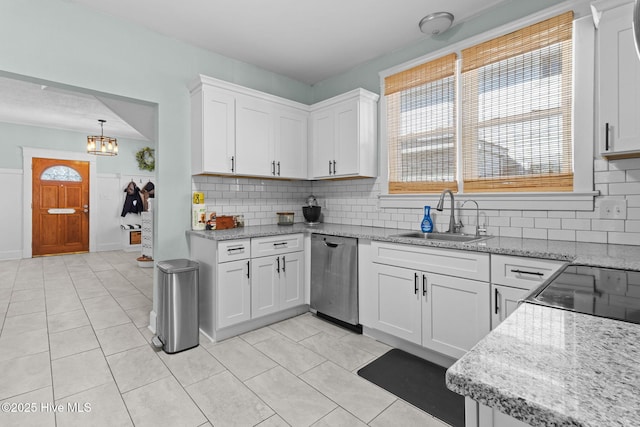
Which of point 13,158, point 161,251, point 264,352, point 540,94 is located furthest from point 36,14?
point 13,158

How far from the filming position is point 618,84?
1756mm

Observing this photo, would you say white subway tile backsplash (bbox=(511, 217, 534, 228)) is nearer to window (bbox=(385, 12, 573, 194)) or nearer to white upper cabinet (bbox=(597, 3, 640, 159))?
window (bbox=(385, 12, 573, 194))

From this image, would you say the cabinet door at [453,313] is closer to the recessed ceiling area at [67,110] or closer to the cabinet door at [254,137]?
the cabinet door at [254,137]

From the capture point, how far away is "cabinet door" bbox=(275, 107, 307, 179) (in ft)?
11.4

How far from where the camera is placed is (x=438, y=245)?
2203 mm

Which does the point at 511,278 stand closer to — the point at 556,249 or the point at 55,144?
the point at 556,249

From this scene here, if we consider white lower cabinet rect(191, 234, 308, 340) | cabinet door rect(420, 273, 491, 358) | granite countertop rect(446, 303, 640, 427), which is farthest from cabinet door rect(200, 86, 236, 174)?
granite countertop rect(446, 303, 640, 427)

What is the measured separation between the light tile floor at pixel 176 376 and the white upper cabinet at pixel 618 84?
187 cm

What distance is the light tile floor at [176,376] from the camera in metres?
1.76

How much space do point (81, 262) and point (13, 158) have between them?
8.16 ft

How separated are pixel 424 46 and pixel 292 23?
49.9 inches

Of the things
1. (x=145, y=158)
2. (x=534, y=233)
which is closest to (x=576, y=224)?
(x=534, y=233)

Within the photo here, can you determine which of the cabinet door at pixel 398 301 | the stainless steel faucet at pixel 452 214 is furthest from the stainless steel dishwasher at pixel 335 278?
the stainless steel faucet at pixel 452 214

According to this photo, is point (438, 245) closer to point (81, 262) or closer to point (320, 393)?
point (320, 393)
